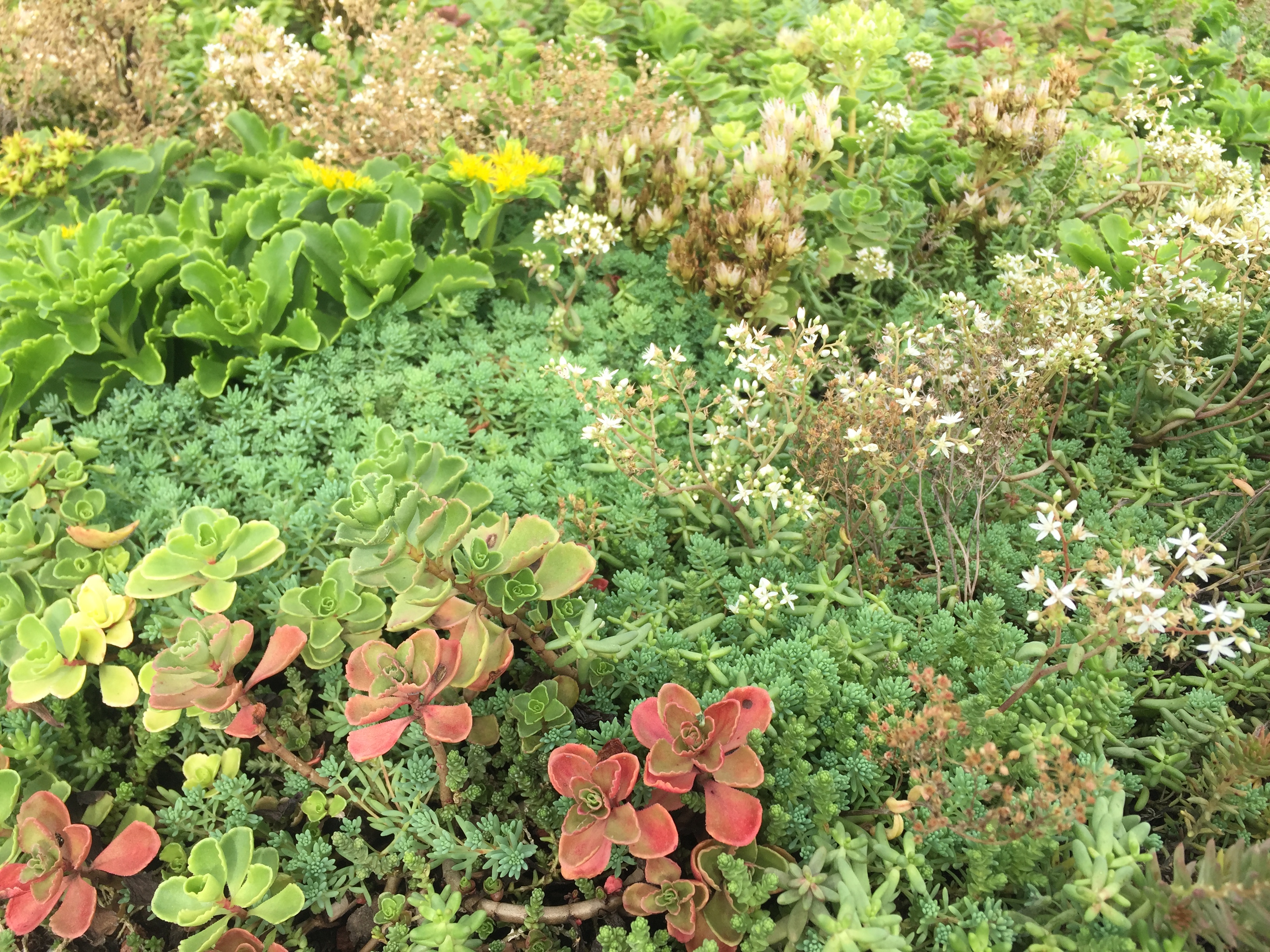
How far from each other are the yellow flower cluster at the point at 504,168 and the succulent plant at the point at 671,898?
7.06ft

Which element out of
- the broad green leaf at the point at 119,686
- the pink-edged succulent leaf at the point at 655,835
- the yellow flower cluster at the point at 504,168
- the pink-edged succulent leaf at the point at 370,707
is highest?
the yellow flower cluster at the point at 504,168

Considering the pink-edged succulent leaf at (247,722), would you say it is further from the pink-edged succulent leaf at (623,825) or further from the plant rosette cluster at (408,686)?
the pink-edged succulent leaf at (623,825)

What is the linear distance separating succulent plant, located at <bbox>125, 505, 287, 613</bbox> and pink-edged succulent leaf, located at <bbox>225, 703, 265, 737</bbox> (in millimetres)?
220

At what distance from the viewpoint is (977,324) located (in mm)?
2359

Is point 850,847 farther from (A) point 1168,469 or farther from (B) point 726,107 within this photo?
(B) point 726,107

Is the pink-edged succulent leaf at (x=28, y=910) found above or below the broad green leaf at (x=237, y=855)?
below

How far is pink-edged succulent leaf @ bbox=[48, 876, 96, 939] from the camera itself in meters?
1.66

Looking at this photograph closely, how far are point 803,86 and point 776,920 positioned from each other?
315 centimetres

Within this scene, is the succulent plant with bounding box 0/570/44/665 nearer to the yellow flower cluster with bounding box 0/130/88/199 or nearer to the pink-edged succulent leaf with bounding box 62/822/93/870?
the pink-edged succulent leaf with bounding box 62/822/93/870

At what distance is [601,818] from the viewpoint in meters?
1.60

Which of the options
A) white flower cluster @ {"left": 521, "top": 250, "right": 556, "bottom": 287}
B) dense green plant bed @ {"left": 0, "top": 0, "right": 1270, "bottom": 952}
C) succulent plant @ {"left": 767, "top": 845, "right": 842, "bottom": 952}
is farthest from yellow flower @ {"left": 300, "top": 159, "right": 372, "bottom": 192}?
succulent plant @ {"left": 767, "top": 845, "right": 842, "bottom": 952}

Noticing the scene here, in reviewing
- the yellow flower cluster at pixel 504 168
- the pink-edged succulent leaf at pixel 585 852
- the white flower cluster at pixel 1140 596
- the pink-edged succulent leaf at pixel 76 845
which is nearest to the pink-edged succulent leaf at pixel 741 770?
the pink-edged succulent leaf at pixel 585 852

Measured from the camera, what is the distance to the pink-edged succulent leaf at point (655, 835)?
1.55 m

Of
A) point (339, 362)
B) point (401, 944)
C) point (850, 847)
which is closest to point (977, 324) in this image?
point (850, 847)
